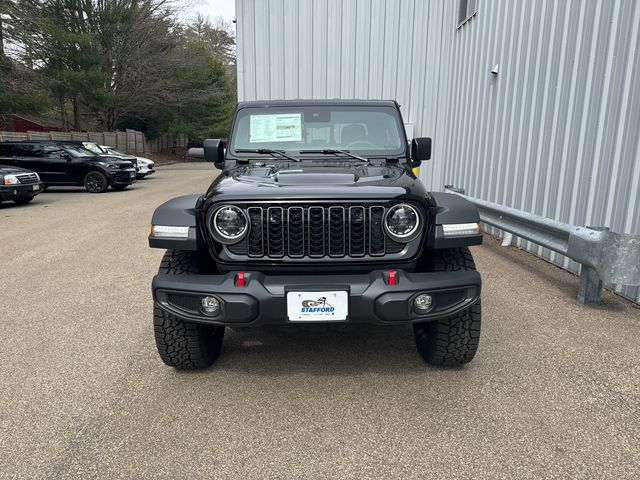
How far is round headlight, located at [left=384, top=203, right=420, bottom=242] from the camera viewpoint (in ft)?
9.53

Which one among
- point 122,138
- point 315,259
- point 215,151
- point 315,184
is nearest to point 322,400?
point 315,259

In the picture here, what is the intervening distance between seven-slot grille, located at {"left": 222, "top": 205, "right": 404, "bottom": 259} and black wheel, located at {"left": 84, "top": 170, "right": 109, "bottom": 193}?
1427 centimetres

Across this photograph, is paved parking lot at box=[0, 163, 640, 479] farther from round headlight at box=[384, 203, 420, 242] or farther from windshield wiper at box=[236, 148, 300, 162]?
windshield wiper at box=[236, 148, 300, 162]

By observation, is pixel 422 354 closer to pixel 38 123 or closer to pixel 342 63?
pixel 342 63

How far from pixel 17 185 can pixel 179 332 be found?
10.9 m

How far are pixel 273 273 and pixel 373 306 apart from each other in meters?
0.64

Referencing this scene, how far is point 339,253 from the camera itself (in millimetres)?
2920

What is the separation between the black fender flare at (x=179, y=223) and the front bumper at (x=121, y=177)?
45.5 feet

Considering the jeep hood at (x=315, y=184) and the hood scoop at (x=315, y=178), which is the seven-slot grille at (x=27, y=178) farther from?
the hood scoop at (x=315, y=178)

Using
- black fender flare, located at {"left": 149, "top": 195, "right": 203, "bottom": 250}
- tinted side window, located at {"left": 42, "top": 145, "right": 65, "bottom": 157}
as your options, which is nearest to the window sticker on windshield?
black fender flare, located at {"left": 149, "top": 195, "right": 203, "bottom": 250}

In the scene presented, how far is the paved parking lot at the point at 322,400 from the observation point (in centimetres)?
241

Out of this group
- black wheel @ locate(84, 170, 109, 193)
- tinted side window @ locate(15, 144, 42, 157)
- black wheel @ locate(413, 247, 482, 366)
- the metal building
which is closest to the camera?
black wheel @ locate(413, 247, 482, 366)

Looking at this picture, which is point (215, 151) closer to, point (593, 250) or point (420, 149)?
point (420, 149)

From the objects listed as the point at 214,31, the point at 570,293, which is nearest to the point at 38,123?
the point at 214,31
